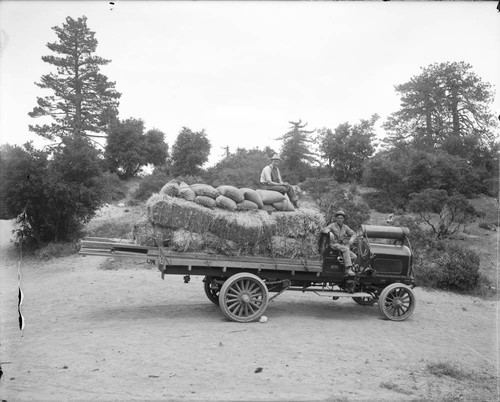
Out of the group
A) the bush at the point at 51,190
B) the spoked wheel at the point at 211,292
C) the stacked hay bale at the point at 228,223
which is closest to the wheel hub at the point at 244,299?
the stacked hay bale at the point at 228,223

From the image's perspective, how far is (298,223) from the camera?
892 cm

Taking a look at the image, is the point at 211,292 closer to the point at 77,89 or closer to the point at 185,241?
the point at 185,241

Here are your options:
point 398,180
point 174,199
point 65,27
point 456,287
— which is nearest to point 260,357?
point 174,199

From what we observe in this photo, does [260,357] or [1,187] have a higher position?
[1,187]

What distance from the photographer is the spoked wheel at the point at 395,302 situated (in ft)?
30.5

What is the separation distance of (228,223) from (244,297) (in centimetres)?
144

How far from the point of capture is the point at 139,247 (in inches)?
319

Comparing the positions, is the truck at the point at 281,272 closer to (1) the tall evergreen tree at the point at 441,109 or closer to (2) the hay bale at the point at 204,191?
(2) the hay bale at the point at 204,191

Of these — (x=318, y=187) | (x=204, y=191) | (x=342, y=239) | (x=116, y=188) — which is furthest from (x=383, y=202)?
(x=204, y=191)

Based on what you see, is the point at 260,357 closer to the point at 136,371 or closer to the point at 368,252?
the point at 136,371

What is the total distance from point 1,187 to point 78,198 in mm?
2787

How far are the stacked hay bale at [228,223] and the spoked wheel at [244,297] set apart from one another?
1.80 ft

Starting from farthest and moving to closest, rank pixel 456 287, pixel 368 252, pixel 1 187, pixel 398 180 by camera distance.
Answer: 1. pixel 398 180
2. pixel 1 187
3. pixel 456 287
4. pixel 368 252

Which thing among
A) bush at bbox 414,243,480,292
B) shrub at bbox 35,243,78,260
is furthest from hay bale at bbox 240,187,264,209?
shrub at bbox 35,243,78,260
